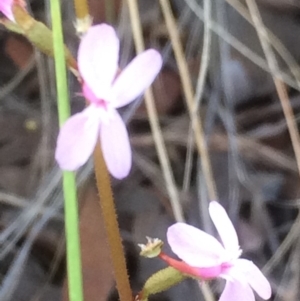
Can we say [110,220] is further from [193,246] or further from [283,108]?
[283,108]

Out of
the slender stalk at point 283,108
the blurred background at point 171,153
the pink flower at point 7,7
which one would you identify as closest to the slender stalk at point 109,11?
the blurred background at point 171,153

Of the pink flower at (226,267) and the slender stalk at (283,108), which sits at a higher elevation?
the slender stalk at (283,108)

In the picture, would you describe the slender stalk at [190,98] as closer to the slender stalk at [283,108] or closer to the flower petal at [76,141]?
the slender stalk at [283,108]

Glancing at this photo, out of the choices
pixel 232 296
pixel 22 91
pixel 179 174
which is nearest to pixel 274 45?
pixel 179 174

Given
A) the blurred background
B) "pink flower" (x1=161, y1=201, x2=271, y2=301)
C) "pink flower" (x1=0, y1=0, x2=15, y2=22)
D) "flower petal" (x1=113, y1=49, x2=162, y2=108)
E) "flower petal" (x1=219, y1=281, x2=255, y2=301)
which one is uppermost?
the blurred background

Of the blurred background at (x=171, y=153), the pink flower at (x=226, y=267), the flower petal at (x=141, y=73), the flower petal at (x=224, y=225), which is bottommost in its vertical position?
the pink flower at (x=226, y=267)

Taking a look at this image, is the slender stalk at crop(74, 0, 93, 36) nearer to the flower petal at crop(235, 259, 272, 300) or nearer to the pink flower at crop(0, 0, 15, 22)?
the pink flower at crop(0, 0, 15, 22)

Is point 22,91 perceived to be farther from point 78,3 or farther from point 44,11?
point 78,3

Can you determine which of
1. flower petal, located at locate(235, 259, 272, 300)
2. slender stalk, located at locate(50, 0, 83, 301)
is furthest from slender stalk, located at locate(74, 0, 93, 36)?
flower petal, located at locate(235, 259, 272, 300)
